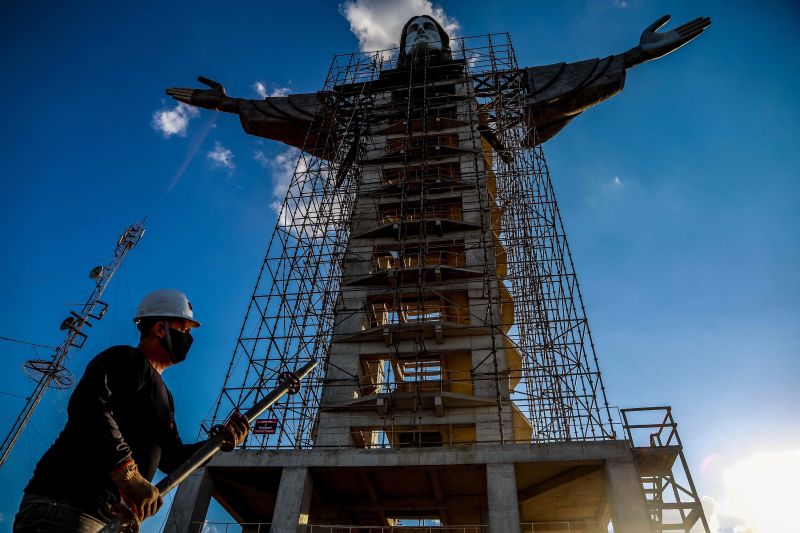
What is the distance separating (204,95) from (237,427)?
34.3 meters

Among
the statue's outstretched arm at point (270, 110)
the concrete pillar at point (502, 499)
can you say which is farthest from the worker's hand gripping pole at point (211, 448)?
the statue's outstretched arm at point (270, 110)

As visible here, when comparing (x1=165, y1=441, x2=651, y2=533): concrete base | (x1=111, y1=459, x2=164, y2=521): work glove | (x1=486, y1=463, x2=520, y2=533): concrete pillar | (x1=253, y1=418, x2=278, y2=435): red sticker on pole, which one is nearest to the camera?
(x1=111, y1=459, x2=164, y2=521): work glove

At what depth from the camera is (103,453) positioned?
3338 millimetres

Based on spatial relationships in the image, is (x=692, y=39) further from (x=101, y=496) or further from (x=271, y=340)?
(x=101, y=496)

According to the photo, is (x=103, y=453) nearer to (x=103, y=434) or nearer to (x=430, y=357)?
(x=103, y=434)

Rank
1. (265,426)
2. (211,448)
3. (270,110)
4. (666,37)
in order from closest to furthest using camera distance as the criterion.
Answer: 1. (211,448)
2. (265,426)
3. (666,37)
4. (270,110)

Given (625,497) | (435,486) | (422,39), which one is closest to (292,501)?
(435,486)

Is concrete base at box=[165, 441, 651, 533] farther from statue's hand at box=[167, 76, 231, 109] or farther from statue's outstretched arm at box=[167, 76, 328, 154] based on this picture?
statue's hand at box=[167, 76, 231, 109]

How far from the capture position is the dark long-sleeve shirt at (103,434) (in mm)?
3375

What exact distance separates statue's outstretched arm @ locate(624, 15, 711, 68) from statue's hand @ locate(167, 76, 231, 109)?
80.5 ft

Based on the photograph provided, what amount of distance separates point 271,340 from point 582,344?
487 inches

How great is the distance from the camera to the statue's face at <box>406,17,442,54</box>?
127 ft

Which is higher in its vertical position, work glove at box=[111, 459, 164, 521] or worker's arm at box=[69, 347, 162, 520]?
worker's arm at box=[69, 347, 162, 520]

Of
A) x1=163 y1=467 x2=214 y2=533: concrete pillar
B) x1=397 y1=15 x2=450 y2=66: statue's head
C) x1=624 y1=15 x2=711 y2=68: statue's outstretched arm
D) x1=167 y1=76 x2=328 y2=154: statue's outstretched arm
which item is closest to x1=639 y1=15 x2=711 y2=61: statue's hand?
x1=624 y1=15 x2=711 y2=68: statue's outstretched arm
